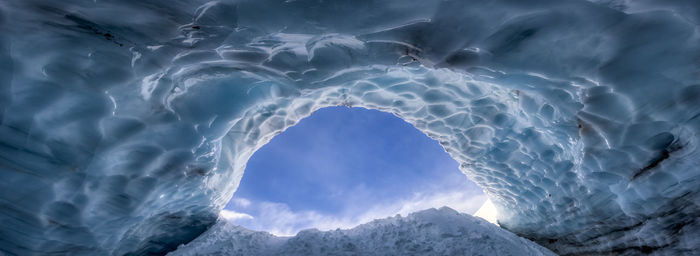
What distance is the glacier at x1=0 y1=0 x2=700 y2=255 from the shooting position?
2.47m

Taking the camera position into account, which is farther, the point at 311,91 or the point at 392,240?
the point at 392,240

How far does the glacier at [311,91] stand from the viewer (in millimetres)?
2471

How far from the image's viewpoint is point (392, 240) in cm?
424

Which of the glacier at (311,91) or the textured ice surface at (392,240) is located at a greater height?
the glacier at (311,91)

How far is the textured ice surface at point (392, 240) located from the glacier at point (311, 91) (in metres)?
0.93

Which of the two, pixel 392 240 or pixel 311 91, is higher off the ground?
pixel 311 91

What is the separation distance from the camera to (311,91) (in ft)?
13.4

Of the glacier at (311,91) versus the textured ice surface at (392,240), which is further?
the textured ice surface at (392,240)

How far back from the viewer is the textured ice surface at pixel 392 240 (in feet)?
13.0

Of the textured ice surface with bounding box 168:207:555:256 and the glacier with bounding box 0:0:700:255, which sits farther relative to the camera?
the textured ice surface with bounding box 168:207:555:256

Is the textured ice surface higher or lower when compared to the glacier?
lower

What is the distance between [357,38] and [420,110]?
87.8 inches

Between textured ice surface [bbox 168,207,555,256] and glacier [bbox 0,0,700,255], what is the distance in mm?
932

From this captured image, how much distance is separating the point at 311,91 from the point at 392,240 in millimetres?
2329
